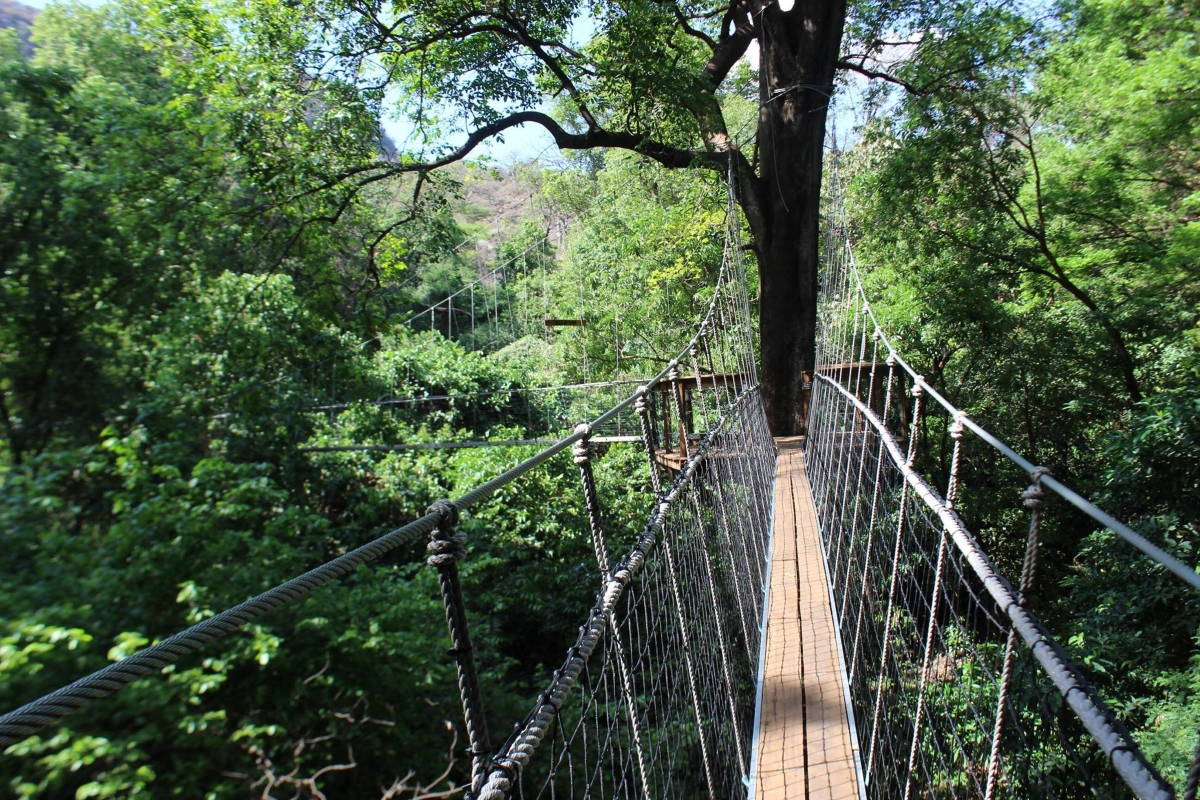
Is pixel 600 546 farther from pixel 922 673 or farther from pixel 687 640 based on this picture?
pixel 922 673

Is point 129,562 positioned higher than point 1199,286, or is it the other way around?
point 1199,286

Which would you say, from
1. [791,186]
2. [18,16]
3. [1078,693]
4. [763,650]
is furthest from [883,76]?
[18,16]

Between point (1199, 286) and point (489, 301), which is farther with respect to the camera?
point (489, 301)

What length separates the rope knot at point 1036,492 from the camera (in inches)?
29.9

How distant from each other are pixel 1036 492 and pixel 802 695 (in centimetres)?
106

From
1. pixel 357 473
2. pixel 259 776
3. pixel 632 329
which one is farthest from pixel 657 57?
pixel 632 329

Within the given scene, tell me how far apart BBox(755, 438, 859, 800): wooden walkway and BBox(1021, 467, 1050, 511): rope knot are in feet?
2.56

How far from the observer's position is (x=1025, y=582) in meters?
0.75

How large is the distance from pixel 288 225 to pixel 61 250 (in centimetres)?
148

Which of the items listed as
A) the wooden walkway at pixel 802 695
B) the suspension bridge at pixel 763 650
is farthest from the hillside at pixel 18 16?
the wooden walkway at pixel 802 695

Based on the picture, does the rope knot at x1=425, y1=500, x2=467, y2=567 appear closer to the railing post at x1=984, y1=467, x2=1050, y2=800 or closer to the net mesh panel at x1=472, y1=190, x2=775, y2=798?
the net mesh panel at x1=472, y1=190, x2=775, y2=798

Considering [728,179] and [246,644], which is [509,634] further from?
[728,179]

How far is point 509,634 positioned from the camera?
20.7 feet

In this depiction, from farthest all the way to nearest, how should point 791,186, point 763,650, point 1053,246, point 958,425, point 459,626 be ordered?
point 1053,246 < point 791,186 < point 763,650 < point 958,425 < point 459,626
